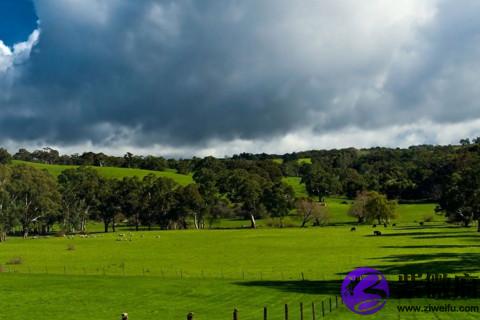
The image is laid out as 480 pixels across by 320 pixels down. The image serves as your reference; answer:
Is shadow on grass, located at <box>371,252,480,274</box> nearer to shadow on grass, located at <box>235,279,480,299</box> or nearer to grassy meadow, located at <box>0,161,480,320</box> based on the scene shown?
grassy meadow, located at <box>0,161,480,320</box>

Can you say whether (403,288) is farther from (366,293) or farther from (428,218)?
(428,218)

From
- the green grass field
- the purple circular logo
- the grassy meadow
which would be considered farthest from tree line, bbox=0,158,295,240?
the purple circular logo

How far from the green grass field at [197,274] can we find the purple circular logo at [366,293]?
4.05 ft

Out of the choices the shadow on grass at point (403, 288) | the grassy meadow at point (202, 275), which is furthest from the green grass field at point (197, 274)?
the shadow on grass at point (403, 288)

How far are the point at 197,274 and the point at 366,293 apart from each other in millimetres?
22261

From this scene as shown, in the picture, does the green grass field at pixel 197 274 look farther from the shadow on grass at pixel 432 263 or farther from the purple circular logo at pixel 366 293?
the purple circular logo at pixel 366 293

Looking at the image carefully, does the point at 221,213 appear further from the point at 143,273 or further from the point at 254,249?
the point at 143,273

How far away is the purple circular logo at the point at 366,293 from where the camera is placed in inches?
1438

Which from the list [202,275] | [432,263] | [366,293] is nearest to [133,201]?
[202,275]

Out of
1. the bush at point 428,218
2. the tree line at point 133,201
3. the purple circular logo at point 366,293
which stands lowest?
the purple circular logo at point 366,293

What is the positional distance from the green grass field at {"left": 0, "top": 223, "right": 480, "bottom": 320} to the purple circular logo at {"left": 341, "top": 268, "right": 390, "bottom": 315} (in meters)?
1.23

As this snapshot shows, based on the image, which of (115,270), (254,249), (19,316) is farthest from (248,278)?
(254,249)

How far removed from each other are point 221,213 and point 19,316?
151 metres

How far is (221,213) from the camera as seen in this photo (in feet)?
613
